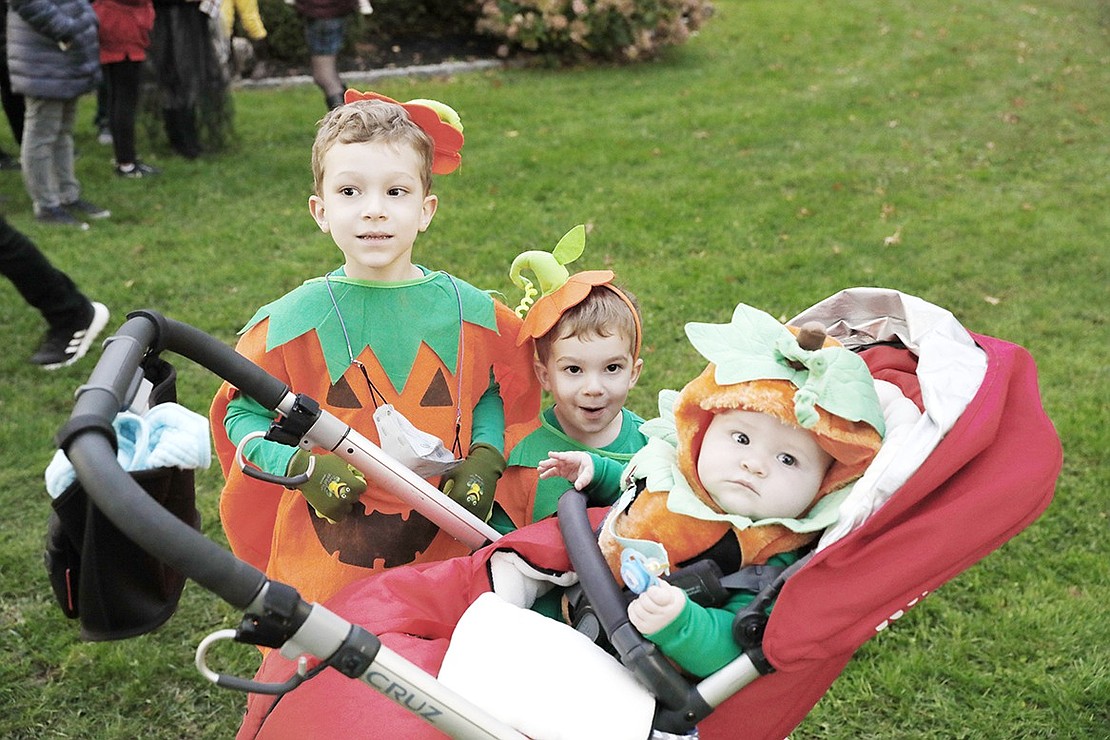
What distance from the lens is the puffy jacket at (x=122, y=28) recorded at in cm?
707

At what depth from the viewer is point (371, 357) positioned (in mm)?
2498

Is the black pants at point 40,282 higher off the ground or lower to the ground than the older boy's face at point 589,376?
lower

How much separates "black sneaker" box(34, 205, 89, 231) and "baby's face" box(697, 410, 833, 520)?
19.3 feet

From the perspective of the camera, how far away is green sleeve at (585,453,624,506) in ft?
8.12

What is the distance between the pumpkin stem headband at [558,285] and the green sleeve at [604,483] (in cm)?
38

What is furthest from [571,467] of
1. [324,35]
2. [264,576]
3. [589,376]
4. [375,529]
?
[324,35]

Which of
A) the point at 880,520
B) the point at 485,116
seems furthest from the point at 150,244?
the point at 880,520

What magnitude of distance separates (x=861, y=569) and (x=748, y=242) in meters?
4.94

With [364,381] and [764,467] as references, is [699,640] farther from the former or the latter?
[364,381]

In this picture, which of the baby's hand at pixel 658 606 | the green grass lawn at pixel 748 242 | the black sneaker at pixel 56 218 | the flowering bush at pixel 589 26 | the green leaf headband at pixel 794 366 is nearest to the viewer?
the baby's hand at pixel 658 606

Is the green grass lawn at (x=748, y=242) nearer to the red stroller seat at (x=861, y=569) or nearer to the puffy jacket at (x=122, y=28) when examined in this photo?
the puffy jacket at (x=122, y=28)

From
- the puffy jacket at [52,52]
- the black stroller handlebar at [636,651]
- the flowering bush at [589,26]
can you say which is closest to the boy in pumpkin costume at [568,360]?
the black stroller handlebar at [636,651]

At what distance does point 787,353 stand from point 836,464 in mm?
248

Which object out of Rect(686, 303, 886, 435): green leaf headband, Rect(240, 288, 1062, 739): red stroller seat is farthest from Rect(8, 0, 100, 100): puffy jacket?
Rect(686, 303, 886, 435): green leaf headband
